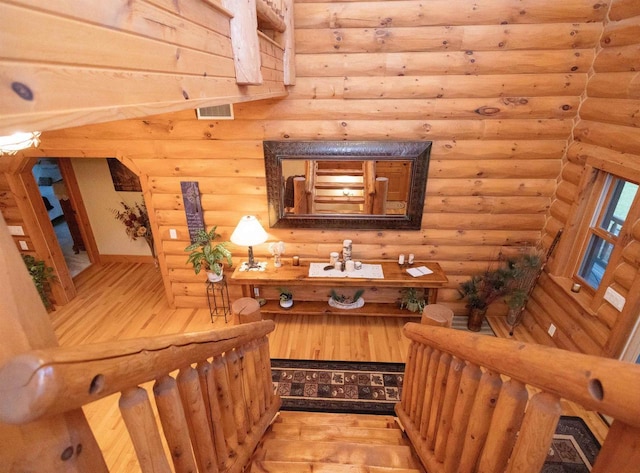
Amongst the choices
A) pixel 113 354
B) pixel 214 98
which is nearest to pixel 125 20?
pixel 214 98

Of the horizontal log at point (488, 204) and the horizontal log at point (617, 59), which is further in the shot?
the horizontal log at point (488, 204)

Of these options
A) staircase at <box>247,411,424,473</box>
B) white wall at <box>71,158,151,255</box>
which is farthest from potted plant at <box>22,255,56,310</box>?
staircase at <box>247,411,424,473</box>

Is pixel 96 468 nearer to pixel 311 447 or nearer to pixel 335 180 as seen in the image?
pixel 311 447

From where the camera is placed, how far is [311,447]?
1.58m

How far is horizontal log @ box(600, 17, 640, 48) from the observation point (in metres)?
2.32

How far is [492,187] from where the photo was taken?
10.6 ft

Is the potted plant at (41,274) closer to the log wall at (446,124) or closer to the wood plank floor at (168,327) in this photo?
the wood plank floor at (168,327)

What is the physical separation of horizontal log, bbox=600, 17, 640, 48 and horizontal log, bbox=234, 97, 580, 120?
1.50 ft

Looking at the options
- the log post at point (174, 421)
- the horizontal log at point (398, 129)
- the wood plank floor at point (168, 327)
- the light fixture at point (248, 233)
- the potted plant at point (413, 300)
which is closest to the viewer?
the log post at point (174, 421)

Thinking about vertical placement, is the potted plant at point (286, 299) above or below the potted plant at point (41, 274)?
below

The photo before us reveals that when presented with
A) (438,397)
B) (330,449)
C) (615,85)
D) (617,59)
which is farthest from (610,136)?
(330,449)

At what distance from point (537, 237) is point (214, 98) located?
3.60 m

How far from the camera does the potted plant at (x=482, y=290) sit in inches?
133

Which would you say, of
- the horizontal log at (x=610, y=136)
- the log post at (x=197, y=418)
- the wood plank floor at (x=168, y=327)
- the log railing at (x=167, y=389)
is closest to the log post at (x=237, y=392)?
the log railing at (x=167, y=389)
